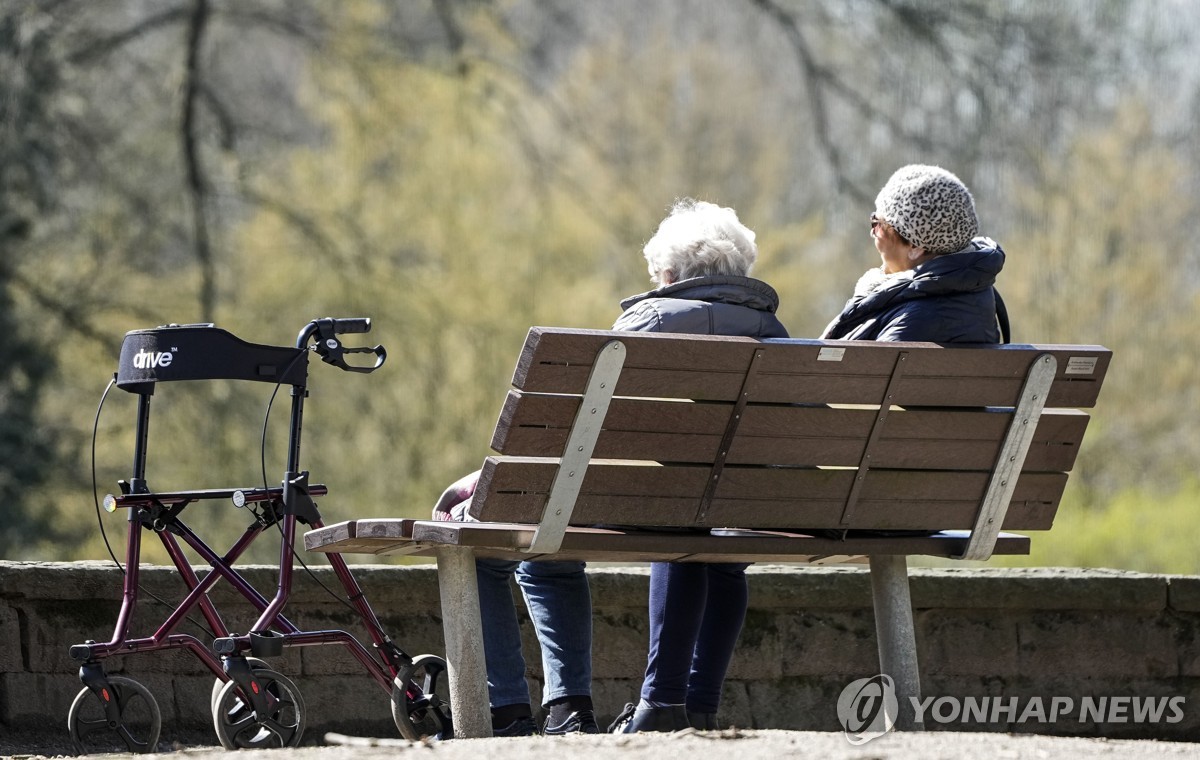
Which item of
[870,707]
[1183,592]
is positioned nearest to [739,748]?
[870,707]

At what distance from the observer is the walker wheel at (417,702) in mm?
4371

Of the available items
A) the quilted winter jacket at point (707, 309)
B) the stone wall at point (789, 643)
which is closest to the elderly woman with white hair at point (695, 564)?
the quilted winter jacket at point (707, 309)

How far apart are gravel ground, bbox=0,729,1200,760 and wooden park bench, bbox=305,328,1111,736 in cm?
48

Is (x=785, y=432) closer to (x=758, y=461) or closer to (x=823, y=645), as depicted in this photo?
(x=758, y=461)

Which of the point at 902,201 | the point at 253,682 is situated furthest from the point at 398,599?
the point at 902,201

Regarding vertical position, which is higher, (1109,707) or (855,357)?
(855,357)

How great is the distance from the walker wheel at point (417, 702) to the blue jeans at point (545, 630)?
13cm

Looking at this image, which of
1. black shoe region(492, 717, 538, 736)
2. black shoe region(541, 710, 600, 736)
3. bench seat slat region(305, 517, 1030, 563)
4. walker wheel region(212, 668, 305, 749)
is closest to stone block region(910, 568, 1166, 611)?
bench seat slat region(305, 517, 1030, 563)

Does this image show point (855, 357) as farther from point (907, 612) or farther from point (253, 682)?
point (253, 682)

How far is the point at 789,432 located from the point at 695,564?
1.67 feet

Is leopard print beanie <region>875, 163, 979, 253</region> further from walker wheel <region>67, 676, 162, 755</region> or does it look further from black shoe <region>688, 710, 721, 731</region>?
walker wheel <region>67, 676, 162, 755</region>

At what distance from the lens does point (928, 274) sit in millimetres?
4246

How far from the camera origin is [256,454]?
1198 centimetres

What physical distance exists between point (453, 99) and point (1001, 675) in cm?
889
